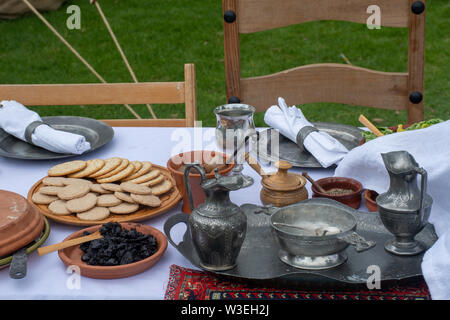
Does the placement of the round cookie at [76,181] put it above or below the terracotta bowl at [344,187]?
above

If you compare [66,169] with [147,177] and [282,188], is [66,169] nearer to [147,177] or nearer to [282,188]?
[147,177]

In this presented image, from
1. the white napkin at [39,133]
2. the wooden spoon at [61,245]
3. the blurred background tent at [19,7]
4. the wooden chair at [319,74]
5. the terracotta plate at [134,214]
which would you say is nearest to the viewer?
the wooden spoon at [61,245]

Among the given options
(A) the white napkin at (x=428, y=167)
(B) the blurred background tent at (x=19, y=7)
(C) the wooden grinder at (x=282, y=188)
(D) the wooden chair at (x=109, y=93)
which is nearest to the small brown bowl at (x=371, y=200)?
(A) the white napkin at (x=428, y=167)

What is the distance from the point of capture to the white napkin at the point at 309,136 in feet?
4.56

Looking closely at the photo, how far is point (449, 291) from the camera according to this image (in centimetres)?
92

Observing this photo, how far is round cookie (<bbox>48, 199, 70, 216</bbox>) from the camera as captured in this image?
1.17 m

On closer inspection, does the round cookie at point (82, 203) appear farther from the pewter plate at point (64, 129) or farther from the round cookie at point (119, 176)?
the pewter plate at point (64, 129)

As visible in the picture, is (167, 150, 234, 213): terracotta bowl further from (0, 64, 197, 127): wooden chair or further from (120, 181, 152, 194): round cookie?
(0, 64, 197, 127): wooden chair

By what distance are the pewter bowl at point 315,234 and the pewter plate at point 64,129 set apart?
2.26ft

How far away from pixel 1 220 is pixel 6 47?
4.08 meters

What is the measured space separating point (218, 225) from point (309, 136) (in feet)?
1.81

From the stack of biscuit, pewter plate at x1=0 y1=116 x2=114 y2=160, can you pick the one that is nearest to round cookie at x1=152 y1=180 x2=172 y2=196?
the stack of biscuit

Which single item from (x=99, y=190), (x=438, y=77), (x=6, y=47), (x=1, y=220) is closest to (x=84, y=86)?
(x=99, y=190)
